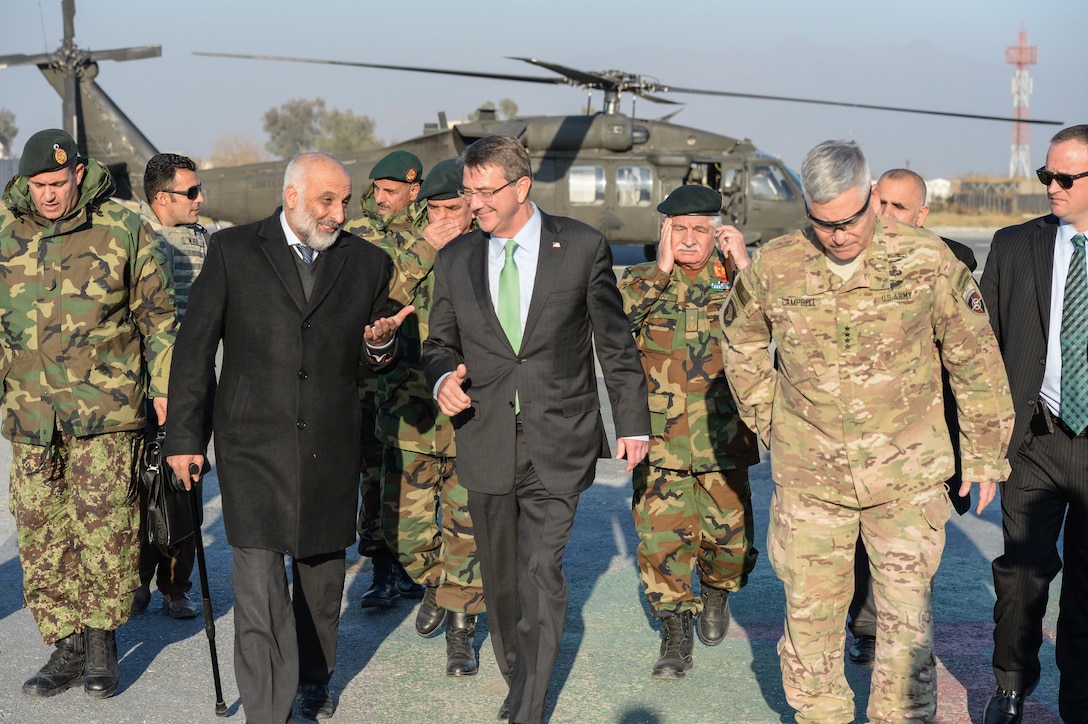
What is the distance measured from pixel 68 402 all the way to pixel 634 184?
17.9 metres

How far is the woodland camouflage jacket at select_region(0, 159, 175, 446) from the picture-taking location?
4758 mm

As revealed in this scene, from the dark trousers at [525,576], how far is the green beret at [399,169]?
2143 millimetres

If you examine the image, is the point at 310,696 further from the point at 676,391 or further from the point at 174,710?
the point at 676,391

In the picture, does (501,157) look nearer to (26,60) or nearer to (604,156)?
(604,156)

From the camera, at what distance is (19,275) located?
15.7 ft

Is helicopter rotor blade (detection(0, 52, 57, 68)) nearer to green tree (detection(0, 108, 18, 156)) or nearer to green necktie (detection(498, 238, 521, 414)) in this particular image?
green necktie (detection(498, 238, 521, 414))

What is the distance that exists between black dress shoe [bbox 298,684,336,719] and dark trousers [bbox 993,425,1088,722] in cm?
258

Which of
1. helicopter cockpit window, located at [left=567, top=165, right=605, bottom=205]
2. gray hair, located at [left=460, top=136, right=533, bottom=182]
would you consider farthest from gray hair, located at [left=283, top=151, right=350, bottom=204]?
helicopter cockpit window, located at [left=567, top=165, right=605, bottom=205]

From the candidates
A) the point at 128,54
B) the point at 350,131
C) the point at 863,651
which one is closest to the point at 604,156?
the point at 128,54

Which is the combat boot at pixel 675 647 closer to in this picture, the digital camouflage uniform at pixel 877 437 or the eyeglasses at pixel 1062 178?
the digital camouflage uniform at pixel 877 437

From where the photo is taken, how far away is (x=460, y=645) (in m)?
5.02

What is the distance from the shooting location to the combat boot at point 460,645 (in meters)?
4.93

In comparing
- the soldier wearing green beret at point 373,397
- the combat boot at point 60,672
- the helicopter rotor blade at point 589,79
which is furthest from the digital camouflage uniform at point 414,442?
the helicopter rotor blade at point 589,79

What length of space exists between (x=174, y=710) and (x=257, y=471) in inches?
41.7
